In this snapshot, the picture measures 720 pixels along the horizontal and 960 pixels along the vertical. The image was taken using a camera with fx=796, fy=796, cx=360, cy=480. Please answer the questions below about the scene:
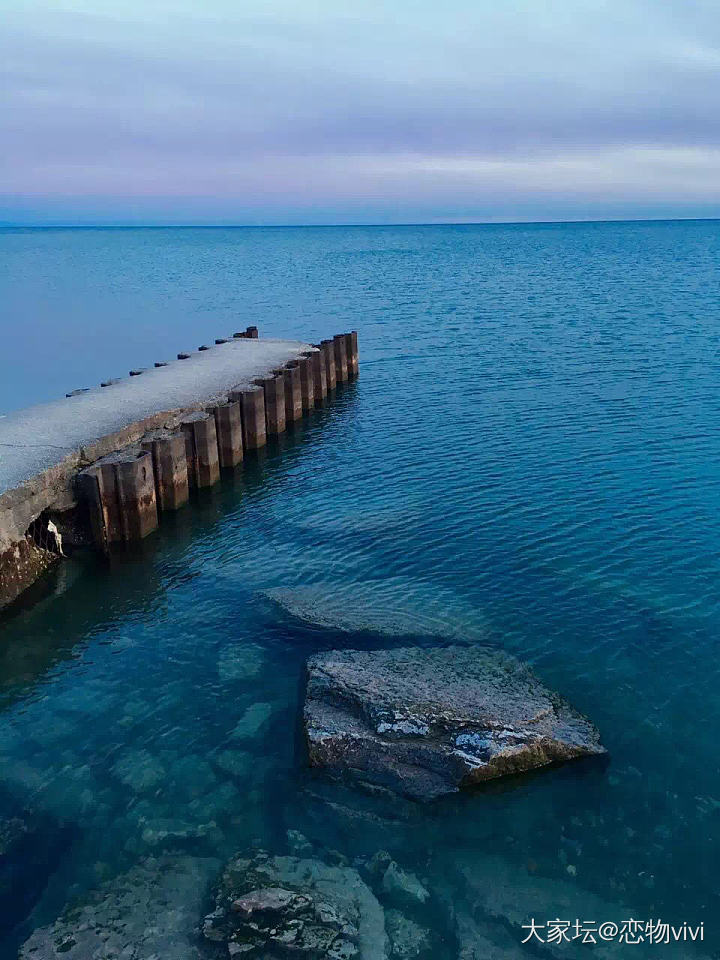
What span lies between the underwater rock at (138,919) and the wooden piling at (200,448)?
10.7m

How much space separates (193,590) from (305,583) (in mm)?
1876

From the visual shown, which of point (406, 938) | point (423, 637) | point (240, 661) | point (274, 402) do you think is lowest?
point (406, 938)

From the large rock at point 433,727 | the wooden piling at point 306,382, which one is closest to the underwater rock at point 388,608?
the large rock at point 433,727

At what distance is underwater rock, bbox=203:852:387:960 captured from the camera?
6566mm

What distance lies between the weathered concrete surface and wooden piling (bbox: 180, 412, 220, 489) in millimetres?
686

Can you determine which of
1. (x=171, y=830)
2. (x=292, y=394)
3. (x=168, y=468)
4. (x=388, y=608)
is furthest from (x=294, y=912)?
(x=292, y=394)

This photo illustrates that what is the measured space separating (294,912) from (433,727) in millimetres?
2353

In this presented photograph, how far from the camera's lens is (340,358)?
88.8 feet

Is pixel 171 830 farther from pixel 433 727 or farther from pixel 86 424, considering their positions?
pixel 86 424

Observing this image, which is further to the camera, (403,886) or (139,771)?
(139,771)

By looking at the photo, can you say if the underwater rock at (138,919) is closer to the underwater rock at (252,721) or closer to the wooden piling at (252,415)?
the underwater rock at (252,721)

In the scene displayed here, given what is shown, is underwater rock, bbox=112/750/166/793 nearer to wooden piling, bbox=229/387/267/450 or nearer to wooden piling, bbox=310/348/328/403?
wooden piling, bbox=229/387/267/450

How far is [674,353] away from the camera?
3161cm

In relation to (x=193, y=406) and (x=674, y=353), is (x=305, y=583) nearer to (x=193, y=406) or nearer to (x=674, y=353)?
(x=193, y=406)
